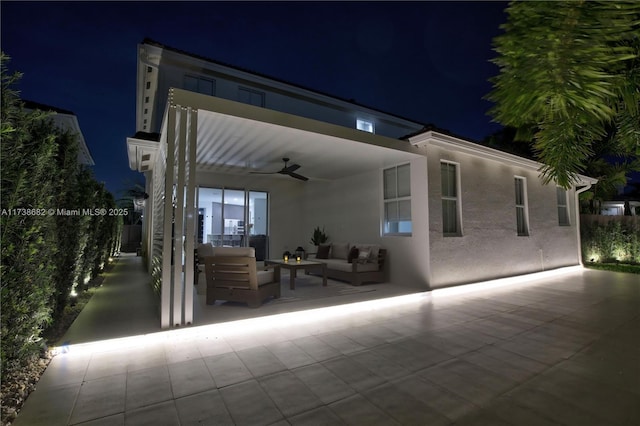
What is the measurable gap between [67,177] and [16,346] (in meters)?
2.25

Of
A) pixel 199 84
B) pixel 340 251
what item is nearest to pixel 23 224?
pixel 340 251

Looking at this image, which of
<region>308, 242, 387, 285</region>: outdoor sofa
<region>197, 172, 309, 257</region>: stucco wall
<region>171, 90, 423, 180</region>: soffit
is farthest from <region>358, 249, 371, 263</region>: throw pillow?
<region>197, 172, 309, 257</region>: stucco wall

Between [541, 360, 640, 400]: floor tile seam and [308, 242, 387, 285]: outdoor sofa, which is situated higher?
[308, 242, 387, 285]: outdoor sofa

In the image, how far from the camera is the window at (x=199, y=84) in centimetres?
948

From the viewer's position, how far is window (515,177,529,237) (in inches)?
359

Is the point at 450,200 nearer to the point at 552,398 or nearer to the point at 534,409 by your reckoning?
the point at 552,398

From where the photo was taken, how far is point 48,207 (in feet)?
10.2

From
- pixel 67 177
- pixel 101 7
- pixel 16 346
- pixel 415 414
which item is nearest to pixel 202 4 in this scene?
pixel 101 7

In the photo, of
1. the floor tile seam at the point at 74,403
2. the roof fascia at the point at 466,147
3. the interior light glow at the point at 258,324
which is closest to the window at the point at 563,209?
the roof fascia at the point at 466,147

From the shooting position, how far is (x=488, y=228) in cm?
795

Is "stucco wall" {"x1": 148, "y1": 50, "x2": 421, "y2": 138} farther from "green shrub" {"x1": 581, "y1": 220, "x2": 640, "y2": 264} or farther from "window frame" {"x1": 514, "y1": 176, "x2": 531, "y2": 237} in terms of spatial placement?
"green shrub" {"x1": 581, "y1": 220, "x2": 640, "y2": 264}

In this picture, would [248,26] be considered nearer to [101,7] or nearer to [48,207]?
[101,7]

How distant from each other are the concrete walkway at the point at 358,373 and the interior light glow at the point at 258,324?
0.02 m

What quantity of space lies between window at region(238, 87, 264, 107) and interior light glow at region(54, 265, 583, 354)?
8.14 metres
